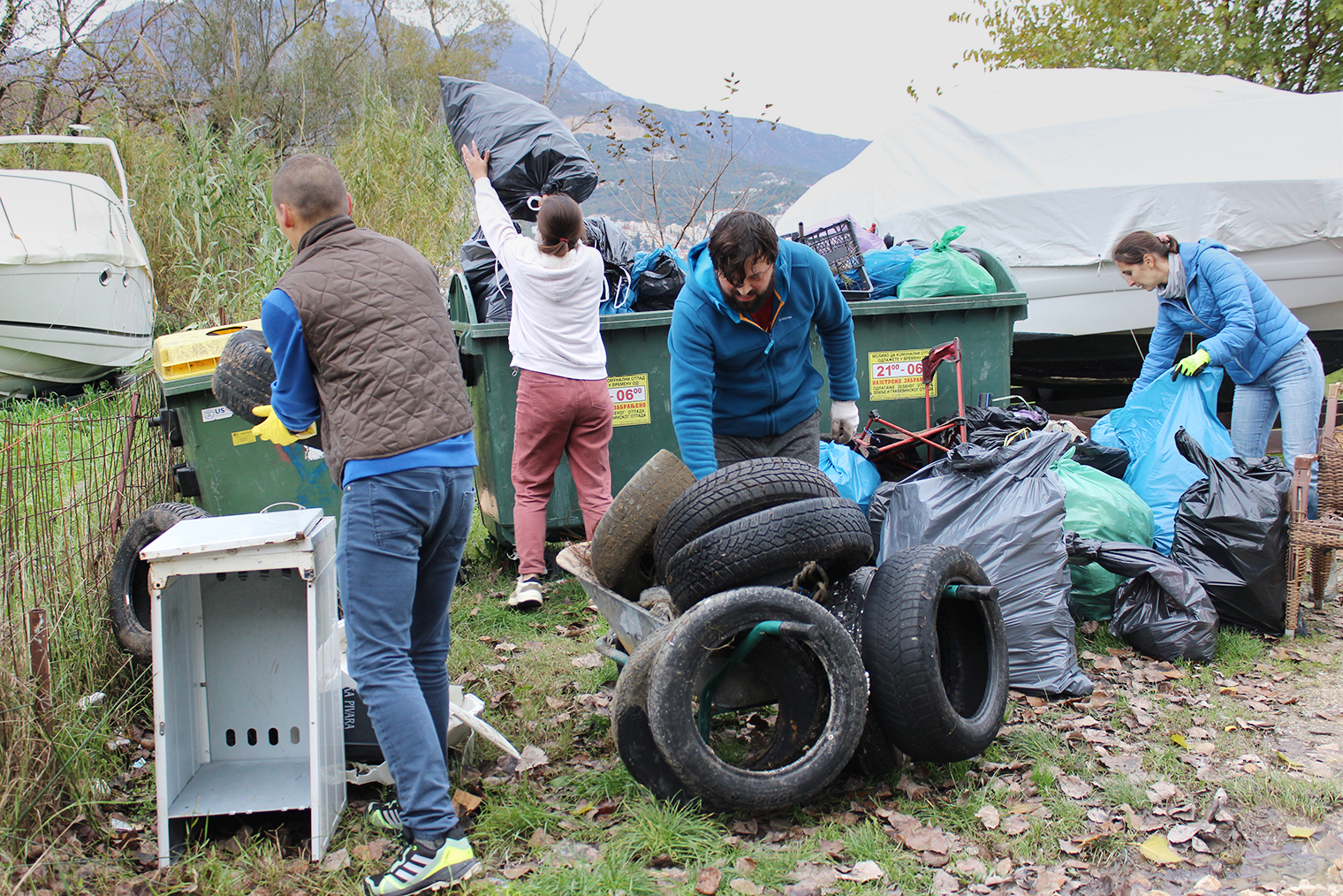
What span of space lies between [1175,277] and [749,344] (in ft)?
9.52

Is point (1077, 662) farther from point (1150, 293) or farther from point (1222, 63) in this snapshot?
point (1222, 63)

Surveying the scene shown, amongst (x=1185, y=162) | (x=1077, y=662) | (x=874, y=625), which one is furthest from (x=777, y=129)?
(x=874, y=625)

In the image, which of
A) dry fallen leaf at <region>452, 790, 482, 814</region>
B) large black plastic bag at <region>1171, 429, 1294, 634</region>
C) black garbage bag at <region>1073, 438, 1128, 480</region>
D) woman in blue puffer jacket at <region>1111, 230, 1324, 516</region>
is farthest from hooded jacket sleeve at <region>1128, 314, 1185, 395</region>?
dry fallen leaf at <region>452, 790, 482, 814</region>

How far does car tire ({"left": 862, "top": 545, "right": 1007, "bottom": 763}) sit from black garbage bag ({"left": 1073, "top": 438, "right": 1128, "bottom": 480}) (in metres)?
2.28

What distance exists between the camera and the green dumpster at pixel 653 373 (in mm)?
5023

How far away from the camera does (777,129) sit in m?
10.4

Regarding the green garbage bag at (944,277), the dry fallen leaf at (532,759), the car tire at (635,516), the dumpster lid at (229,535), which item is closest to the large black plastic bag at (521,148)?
the green garbage bag at (944,277)

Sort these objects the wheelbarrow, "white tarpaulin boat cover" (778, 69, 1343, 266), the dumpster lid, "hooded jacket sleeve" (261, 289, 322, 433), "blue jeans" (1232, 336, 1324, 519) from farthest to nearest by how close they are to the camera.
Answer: "white tarpaulin boat cover" (778, 69, 1343, 266)
"blue jeans" (1232, 336, 1324, 519)
the wheelbarrow
the dumpster lid
"hooded jacket sleeve" (261, 289, 322, 433)

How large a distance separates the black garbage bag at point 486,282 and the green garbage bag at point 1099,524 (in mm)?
3013

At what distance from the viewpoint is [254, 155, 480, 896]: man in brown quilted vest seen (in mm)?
2373

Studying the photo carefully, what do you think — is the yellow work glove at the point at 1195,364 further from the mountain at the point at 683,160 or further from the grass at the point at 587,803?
the mountain at the point at 683,160

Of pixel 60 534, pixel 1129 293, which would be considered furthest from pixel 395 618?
pixel 1129 293

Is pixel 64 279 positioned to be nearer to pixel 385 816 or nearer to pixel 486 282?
pixel 486 282

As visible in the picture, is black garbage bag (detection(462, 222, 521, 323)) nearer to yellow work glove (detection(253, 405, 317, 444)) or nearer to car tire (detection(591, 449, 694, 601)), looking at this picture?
car tire (detection(591, 449, 694, 601))
